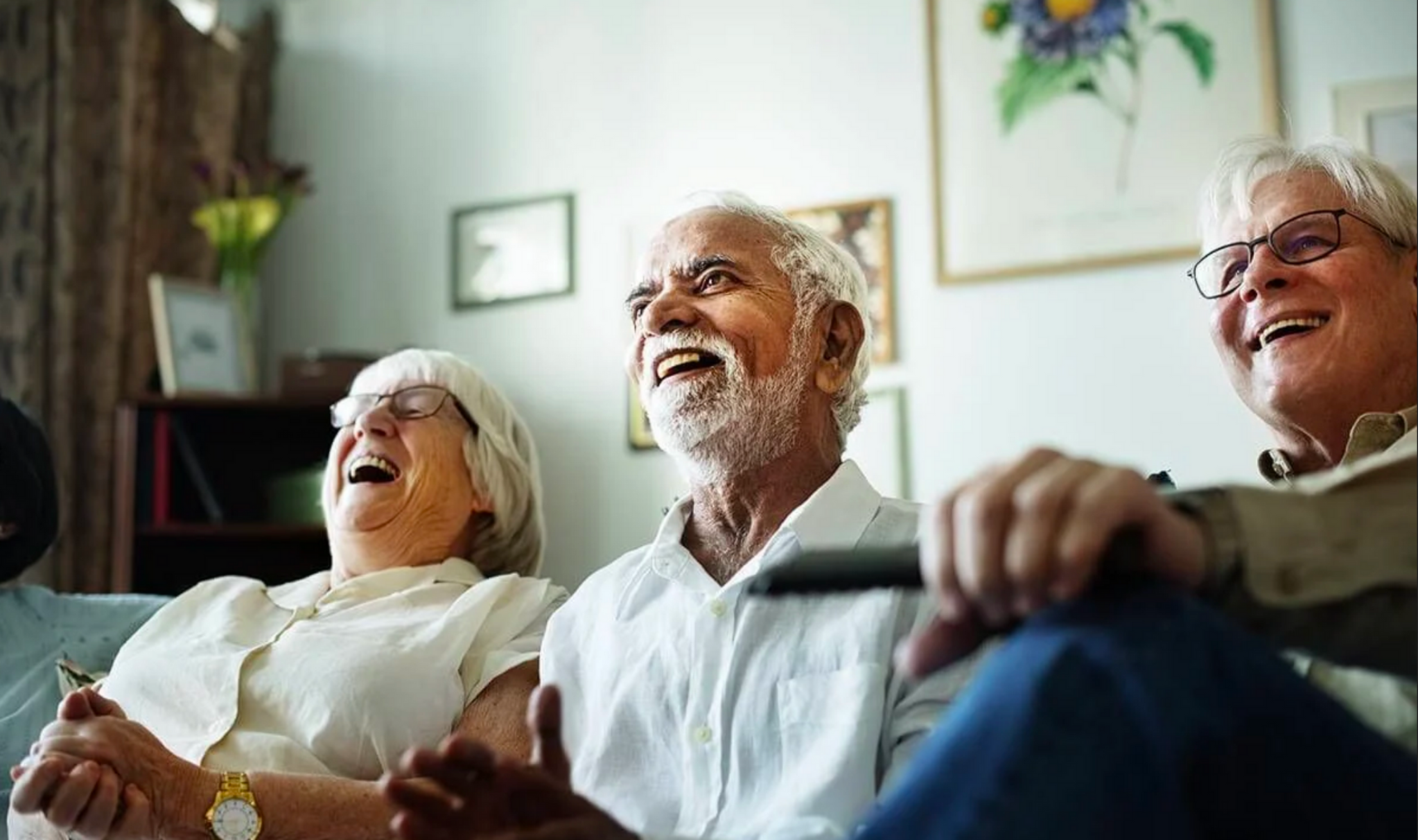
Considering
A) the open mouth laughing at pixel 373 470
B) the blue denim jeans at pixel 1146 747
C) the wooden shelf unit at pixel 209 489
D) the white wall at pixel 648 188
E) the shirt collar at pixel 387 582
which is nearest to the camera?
the blue denim jeans at pixel 1146 747

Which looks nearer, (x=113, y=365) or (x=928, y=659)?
(x=928, y=659)

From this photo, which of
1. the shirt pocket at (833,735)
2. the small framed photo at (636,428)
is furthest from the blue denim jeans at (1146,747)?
the small framed photo at (636,428)

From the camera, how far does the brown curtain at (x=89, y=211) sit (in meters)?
3.23

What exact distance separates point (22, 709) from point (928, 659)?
1.49 m

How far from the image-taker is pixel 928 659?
83cm

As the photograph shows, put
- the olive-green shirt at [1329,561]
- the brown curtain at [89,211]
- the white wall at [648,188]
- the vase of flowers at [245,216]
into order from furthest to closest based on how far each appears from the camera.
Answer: the vase of flowers at [245,216] < the brown curtain at [89,211] < the white wall at [648,188] < the olive-green shirt at [1329,561]

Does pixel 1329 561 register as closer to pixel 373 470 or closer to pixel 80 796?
pixel 80 796

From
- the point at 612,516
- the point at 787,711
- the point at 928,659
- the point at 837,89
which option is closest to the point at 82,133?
the point at 612,516

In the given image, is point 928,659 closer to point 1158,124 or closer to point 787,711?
point 787,711

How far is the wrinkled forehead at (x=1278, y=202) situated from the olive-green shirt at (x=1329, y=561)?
2.07ft

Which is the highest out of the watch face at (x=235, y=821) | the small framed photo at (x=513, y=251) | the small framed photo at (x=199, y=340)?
the small framed photo at (x=513, y=251)

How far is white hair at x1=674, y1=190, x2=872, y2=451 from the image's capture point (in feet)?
5.53

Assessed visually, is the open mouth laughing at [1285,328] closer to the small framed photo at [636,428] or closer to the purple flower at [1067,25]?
the purple flower at [1067,25]

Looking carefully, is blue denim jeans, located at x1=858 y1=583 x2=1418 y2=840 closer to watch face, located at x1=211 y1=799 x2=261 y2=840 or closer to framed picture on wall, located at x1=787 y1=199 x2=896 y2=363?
watch face, located at x1=211 y1=799 x2=261 y2=840
